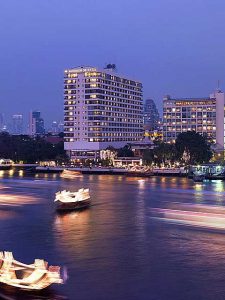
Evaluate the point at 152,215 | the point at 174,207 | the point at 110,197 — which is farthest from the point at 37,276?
the point at 110,197

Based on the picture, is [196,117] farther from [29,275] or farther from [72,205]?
[29,275]

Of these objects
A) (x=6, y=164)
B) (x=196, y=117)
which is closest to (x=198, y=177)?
(x=6, y=164)

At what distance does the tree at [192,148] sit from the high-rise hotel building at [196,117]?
28.5m

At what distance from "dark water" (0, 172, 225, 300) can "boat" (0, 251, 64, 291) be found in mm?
216

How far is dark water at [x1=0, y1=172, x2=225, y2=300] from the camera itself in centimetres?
1264

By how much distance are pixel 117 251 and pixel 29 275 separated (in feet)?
14.8

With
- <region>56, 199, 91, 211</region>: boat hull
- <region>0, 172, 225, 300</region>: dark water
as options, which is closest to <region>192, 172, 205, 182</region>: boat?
<region>0, 172, 225, 300</region>: dark water

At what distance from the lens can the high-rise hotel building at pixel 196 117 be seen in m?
86.1

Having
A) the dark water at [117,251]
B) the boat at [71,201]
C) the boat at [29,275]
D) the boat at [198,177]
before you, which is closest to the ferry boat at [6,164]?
the boat at [198,177]

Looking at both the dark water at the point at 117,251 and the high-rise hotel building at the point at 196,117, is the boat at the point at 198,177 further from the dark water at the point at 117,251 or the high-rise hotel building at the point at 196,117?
the high-rise hotel building at the point at 196,117

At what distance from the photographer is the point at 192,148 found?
55.8m

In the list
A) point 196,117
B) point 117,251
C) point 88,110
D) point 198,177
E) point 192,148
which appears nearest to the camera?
point 117,251

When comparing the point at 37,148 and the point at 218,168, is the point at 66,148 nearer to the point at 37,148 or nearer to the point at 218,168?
the point at 37,148

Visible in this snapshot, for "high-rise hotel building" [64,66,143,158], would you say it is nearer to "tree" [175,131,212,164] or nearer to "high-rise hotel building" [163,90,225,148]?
"high-rise hotel building" [163,90,225,148]
